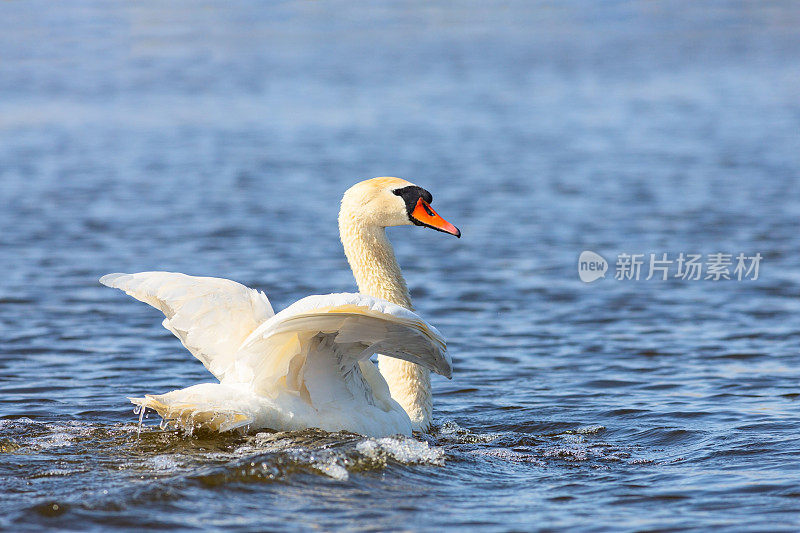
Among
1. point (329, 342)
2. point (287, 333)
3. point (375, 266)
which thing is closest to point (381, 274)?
point (375, 266)

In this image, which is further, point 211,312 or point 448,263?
point 448,263

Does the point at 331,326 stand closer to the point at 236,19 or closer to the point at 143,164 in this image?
the point at 143,164

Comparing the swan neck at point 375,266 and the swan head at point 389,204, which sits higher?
the swan head at point 389,204

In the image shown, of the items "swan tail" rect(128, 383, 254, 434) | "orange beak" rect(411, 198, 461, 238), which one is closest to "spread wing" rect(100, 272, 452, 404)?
"swan tail" rect(128, 383, 254, 434)

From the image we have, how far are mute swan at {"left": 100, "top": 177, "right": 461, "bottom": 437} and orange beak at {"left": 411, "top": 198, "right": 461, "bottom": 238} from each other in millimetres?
1186

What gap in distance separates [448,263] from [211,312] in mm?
7230

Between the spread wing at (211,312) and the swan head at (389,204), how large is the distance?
115 cm

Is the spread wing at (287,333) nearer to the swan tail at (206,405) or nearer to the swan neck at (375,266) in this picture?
the swan tail at (206,405)

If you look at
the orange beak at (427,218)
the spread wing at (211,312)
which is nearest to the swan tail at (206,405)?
the spread wing at (211,312)

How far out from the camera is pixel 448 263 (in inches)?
555

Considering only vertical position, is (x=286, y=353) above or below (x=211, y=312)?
below

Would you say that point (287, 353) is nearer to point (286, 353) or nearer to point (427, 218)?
point (286, 353)

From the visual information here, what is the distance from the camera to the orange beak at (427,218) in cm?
797

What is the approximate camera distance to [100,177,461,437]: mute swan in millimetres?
6309
